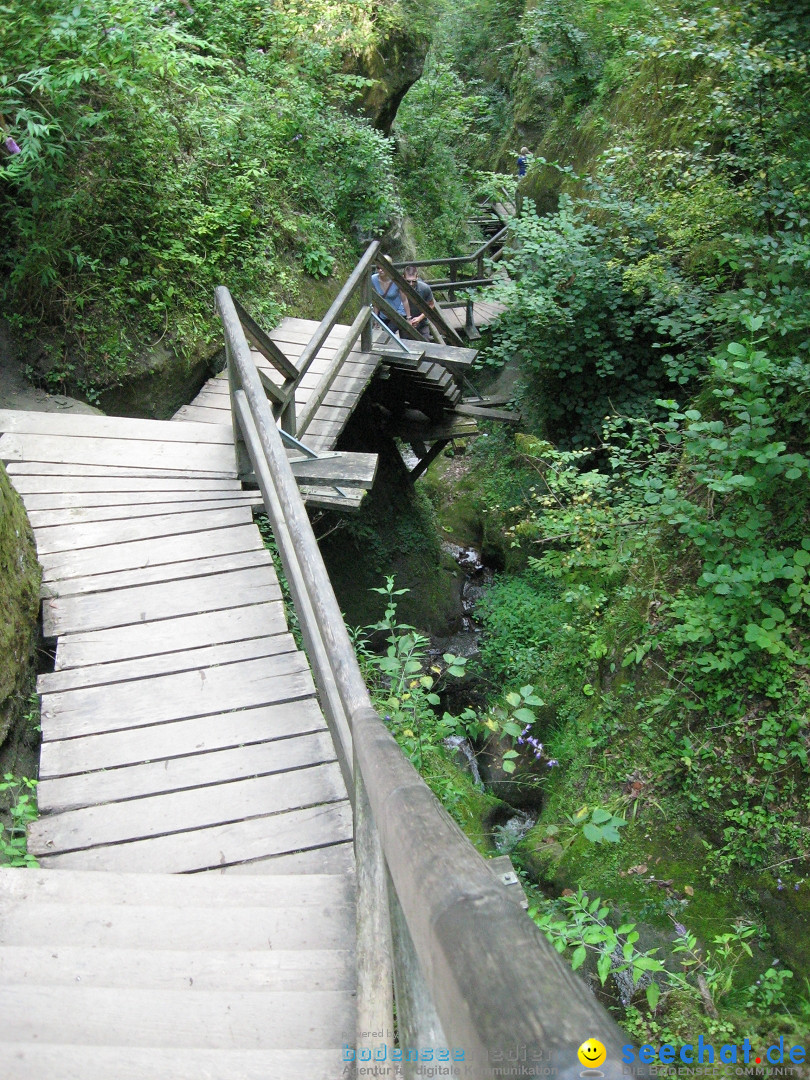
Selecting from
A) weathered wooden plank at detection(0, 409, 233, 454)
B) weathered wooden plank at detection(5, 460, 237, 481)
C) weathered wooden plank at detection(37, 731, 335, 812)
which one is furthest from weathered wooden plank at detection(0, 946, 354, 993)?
weathered wooden plank at detection(0, 409, 233, 454)

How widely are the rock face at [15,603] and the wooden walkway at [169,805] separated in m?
0.11

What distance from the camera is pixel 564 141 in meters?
12.8

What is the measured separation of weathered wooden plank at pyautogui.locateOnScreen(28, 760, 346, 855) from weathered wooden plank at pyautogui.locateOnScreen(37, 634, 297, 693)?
66 cm

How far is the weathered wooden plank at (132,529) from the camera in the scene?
13.2ft

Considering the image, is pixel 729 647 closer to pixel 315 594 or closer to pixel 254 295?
pixel 315 594

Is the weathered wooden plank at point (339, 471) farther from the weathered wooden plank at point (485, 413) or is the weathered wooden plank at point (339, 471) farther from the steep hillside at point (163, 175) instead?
the weathered wooden plank at point (485, 413)

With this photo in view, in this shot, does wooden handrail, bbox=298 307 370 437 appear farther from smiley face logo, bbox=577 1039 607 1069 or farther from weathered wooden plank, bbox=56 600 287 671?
smiley face logo, bbox=577 1039 607 1069

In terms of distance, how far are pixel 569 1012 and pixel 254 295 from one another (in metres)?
7.35

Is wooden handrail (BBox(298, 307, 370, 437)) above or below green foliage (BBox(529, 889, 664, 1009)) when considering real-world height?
above

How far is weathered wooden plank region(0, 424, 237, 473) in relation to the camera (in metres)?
4.70

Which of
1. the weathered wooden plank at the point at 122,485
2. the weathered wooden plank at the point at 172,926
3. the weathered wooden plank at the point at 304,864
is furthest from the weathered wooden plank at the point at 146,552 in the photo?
the weathered wooden plank at the point at 172,926

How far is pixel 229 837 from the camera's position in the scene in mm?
2486

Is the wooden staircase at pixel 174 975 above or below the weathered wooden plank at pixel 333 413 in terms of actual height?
above

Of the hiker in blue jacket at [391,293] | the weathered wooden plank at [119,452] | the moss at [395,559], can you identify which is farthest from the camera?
the hiker in blue jacket at [391,293]
